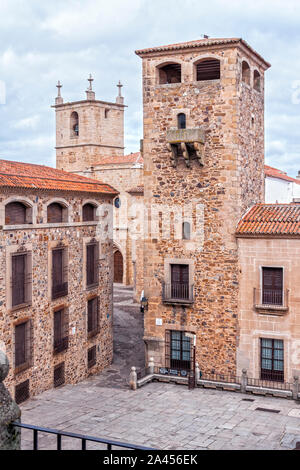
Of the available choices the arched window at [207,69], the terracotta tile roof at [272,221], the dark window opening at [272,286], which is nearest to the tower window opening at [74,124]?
the arched window at [207,69]

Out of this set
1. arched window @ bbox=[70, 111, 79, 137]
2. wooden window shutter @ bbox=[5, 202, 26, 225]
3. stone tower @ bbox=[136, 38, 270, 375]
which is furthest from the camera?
arched window @ bbox=[70, 111, 79, 137]

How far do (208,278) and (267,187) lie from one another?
69.7 feet

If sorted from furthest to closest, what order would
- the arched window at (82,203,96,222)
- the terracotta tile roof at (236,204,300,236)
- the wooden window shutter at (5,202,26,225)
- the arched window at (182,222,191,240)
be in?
the arched window at (82,203,96,222)
the arched window at (182,222,191,240)
the terracotta tile roof at (236,204,300,236)
the wooden window shutter at (5,202,26,225)

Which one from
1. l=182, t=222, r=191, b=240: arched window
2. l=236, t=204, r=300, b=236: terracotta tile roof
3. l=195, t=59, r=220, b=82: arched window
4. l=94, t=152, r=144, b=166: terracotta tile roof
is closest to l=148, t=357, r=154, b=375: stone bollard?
l=182, t=222, r=191, b=240: arched window

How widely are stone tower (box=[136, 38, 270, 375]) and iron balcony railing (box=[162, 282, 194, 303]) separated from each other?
0.14 ft

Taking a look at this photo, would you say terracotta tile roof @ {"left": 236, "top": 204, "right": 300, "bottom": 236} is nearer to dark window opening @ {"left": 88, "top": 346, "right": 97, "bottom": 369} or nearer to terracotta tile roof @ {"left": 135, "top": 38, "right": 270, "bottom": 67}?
terracotta tile roof @ {"left": 135, "top": 38, "right": 270, "bottom": 67}

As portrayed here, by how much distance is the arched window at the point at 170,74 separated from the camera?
80.8 feet

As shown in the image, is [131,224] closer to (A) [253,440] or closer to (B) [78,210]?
(B) [78,210]

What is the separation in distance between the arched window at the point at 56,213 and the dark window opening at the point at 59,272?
3.99 ft

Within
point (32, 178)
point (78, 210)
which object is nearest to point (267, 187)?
point (78, 210)

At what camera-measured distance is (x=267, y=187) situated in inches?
1672

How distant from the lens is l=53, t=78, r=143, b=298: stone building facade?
48531mm

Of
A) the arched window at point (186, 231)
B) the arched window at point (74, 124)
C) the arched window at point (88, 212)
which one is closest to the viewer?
the arched window at point (186, 231)

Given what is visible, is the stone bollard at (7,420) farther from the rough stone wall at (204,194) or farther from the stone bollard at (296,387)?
the rough stone wall at (204,194)
